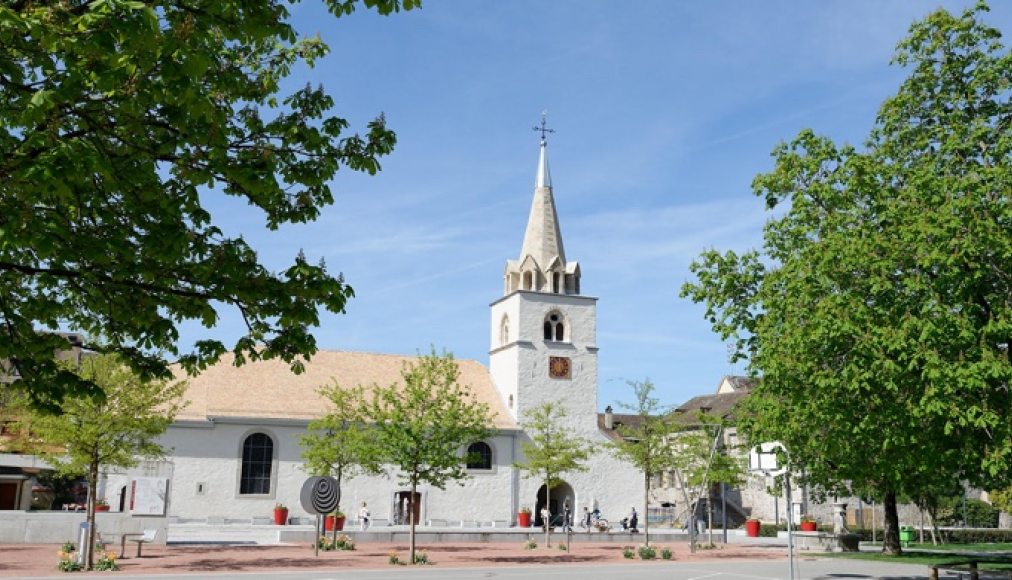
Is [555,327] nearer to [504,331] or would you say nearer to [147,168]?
[504,331]

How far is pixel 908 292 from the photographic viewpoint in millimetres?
17703

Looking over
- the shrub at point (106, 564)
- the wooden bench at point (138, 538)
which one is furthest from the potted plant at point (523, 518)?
the shrub at point (106, 564)

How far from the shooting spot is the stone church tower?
56125mm

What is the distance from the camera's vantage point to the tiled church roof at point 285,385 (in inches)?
1879

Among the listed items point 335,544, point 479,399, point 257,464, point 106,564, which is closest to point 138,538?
point 106,564

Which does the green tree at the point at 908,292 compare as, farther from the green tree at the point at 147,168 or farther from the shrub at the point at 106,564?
Answer: the shrub at the point at 106,564

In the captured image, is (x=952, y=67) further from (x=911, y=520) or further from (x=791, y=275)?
(x=911, y=520)

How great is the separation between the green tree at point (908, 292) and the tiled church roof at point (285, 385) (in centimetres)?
2696

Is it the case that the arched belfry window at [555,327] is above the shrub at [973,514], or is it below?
above

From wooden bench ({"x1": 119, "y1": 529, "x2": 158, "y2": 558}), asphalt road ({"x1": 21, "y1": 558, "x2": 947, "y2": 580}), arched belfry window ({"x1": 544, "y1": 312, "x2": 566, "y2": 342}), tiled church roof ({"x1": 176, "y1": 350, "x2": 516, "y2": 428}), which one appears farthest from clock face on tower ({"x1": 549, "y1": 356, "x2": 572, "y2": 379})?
wooden bench ({"x1": 119, "y1": 529, "x2": 158, "y2": 558})

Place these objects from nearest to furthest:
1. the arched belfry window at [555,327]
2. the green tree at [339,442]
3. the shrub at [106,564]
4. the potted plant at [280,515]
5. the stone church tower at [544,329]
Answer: the shrub at [106,564] → the green tree at [339,442] → the potted plant at [280,515] → the stone church tower at [544,329] → the arched belfry window at [555,327]

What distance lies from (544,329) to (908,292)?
1589 inches

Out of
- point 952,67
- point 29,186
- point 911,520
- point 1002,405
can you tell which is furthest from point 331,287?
point 911,520

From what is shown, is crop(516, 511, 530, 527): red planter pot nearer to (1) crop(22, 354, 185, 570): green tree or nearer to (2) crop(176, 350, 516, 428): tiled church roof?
(2) crop(176, 350, 516, 428): tiled church roof
